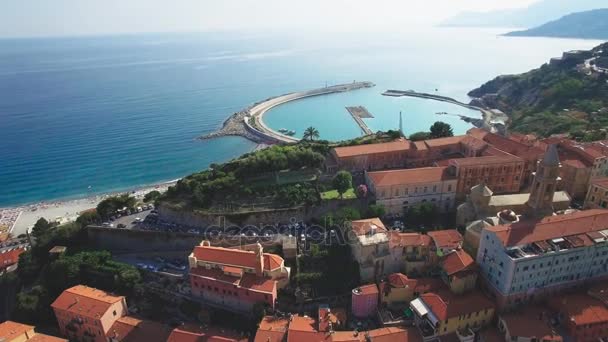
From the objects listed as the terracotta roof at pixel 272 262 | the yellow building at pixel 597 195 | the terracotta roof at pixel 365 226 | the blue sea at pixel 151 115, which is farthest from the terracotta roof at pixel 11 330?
the yellow building at pixel 597 195

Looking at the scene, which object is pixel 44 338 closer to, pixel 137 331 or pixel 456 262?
pixel 137 331

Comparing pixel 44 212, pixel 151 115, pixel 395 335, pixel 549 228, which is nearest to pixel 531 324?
pixel 549 228

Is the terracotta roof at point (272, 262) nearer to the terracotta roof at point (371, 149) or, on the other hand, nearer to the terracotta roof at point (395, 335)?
the terracotta roof at point (395, 335)

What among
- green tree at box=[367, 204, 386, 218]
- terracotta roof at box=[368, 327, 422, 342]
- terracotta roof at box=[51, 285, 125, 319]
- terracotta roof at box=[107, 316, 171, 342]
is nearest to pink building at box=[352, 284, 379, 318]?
terracotta roof at box=[368, 327, 422, 342]

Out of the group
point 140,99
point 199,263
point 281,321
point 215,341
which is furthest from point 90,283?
point 140,99

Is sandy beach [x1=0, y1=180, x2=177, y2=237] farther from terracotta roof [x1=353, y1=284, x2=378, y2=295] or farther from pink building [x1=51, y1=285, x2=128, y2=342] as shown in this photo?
terracotta roof [x1=353, y1=284, x2=378, y2=295]
